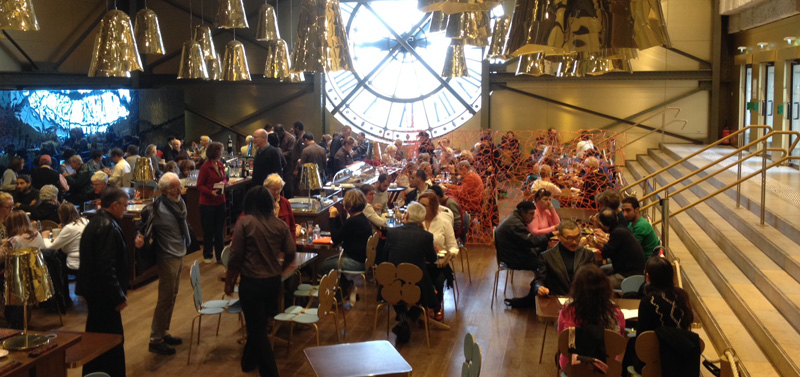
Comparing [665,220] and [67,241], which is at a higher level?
[665,220]

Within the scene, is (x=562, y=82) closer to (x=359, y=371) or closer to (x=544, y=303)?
(x=544, y=303)

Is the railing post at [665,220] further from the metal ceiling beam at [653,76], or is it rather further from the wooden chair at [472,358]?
the metal ceiling beam at [653,76]

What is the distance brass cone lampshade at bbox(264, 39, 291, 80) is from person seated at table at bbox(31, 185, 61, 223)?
13.5ft

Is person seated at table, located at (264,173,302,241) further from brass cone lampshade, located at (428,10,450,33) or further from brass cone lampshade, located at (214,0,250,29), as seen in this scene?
brass cone lampshade, located at (428,10,450,33)

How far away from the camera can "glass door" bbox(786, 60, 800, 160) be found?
11250 millimetres

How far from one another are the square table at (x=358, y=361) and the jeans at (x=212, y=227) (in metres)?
5.33

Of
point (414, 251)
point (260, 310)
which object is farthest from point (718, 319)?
point (260, 310)

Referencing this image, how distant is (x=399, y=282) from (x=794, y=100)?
8.18 metres

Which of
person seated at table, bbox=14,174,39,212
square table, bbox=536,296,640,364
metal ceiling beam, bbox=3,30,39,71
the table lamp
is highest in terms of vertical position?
metal ceiling beam, bbox=3,30,39,71

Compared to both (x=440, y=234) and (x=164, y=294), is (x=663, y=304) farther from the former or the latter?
(x=164, y=294)

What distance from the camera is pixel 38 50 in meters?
15.2

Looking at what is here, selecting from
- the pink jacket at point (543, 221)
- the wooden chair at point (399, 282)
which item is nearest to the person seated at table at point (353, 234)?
the wooden chair at point (399, 282)

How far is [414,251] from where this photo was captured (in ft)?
21.2

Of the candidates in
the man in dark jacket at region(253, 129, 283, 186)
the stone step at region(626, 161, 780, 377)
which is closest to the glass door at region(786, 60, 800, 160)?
the stone step at region(626, 161, 780, 377)
